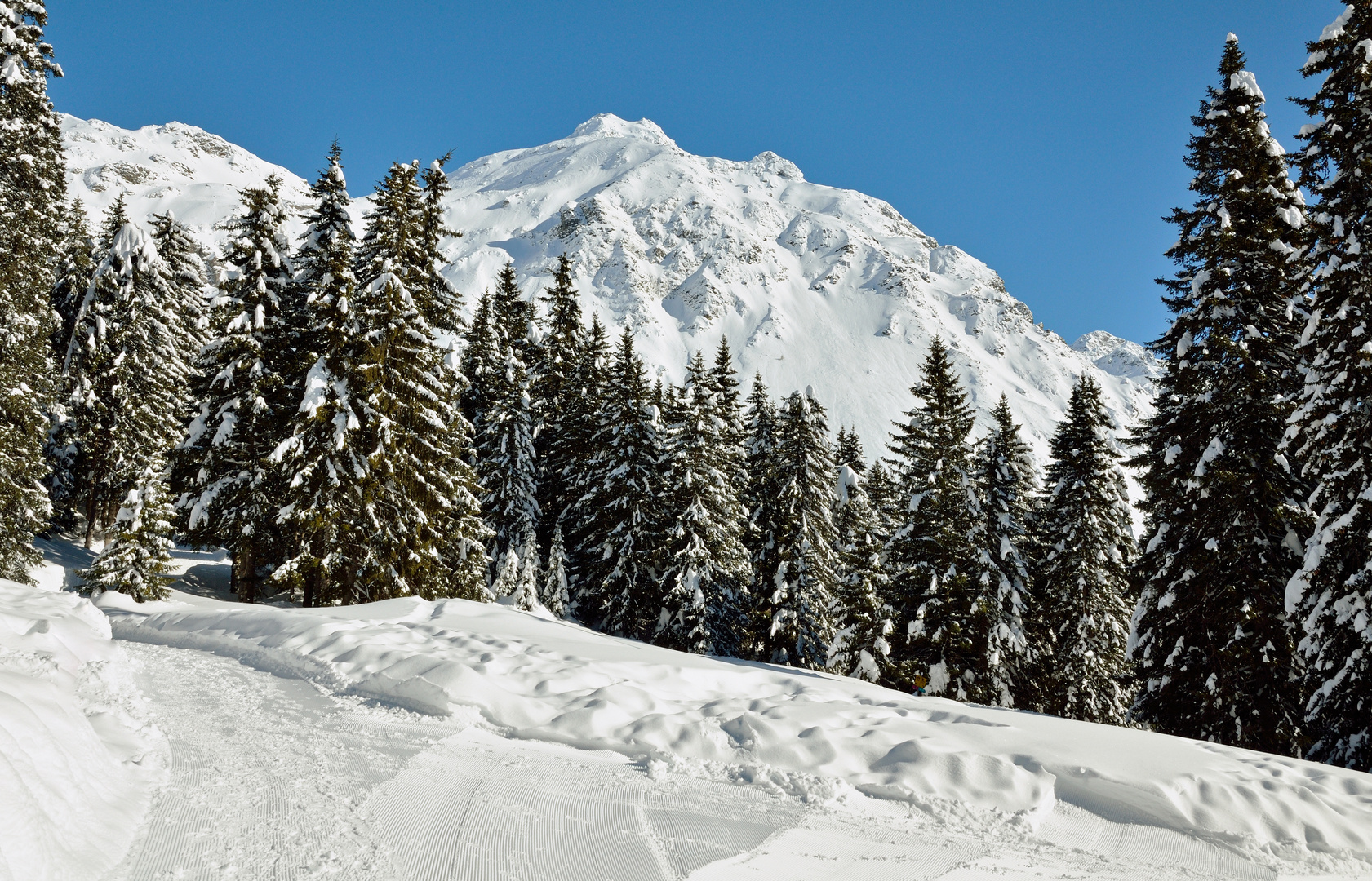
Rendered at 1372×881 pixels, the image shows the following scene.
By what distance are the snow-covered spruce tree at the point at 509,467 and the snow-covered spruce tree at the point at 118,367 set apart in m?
12.1

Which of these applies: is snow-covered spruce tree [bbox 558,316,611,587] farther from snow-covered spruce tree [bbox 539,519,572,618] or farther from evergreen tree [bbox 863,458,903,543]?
evergreen tree [bbox 863,458,903,543]

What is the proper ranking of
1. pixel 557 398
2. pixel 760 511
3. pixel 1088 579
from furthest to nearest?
pixel 557 398, pixel 760 511, pixel 1088 579

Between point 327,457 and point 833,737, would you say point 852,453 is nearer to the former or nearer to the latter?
point 327,457

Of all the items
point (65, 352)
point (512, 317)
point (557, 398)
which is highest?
point (512, 317)

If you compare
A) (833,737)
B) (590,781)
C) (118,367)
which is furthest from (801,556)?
(118,367)

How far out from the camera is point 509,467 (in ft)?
104

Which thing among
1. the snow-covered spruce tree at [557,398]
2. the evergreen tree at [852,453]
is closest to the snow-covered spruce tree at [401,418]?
the snow-covered spruce tree at [557,398]

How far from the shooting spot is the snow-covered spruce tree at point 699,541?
88.0 feet

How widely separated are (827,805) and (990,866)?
55.6 inches

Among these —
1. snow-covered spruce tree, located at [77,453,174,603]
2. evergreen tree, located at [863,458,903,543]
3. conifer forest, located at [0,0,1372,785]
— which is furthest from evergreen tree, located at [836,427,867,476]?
snow-covered spruce tree, located at [77,453,174,603]

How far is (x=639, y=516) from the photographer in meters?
29.0

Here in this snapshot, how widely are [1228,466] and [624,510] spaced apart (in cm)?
2000

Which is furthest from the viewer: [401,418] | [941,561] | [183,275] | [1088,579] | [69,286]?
[183,275]

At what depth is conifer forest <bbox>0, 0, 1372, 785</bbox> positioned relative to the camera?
1378 cm
